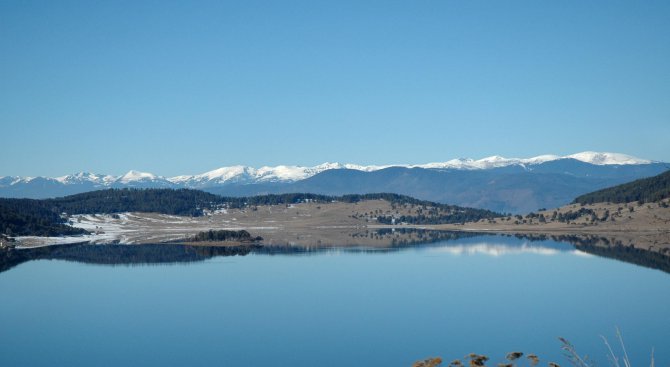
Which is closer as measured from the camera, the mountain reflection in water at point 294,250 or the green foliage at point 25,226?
the mountain reflection in water at point 294,250

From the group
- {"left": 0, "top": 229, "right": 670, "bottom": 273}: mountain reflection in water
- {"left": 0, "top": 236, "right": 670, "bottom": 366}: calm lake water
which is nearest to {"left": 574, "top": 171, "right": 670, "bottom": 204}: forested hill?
{"left": 0, "top": 229, "right": 670, "bottom": 273}: mountain reflection in water

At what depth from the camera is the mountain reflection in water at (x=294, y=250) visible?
7619 centimetres

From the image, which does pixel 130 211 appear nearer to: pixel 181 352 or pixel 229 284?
pixel 229 284

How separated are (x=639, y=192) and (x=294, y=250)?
83615 mm

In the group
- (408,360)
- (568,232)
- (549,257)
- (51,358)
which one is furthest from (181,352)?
(568,232)

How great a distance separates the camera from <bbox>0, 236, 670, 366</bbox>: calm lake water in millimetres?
31688

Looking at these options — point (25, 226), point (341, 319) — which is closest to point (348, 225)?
point (25, 226)

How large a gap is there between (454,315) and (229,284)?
21.0 metres

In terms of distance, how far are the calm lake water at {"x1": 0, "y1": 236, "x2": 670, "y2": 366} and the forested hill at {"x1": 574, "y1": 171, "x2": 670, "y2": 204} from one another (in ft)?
235

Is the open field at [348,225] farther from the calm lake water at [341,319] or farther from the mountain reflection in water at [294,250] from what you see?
the calm lake water at [341,319]

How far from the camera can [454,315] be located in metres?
40.3

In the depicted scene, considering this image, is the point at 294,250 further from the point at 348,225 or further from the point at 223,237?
the point at 348,225

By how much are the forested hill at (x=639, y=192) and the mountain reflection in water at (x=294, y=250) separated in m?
32.1

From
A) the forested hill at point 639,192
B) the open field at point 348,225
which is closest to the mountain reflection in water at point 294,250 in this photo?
the open field at point 348,225
